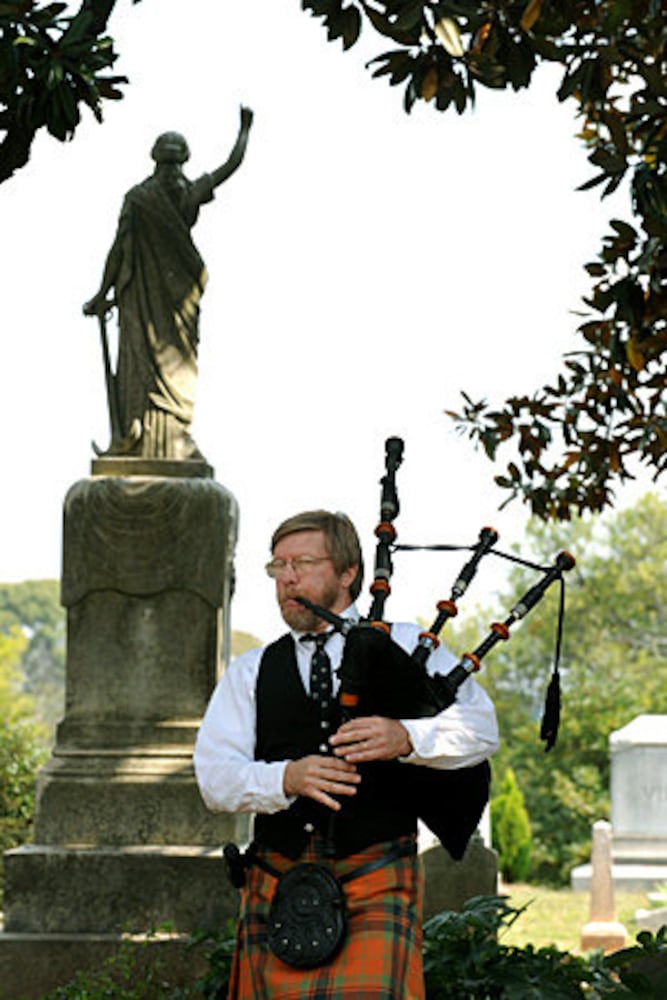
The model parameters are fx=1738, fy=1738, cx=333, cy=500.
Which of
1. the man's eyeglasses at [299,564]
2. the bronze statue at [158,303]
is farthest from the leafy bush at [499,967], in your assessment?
the bronze statue at [158,303]

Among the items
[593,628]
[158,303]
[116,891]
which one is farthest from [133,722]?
[593,628]

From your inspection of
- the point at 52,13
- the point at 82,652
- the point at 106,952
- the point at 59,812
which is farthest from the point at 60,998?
the point at 52,13

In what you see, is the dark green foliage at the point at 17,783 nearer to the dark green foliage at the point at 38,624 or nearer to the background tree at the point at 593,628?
the background tree at the point at 593,628

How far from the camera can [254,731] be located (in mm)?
4133

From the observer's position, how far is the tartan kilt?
3863 mm

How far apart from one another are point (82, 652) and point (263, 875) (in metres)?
5.11

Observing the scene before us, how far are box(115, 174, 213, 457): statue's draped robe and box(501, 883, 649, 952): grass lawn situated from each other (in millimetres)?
5457

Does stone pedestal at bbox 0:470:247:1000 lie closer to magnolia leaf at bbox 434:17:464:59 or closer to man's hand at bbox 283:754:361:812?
man's hand at bbox 283:754:361:812

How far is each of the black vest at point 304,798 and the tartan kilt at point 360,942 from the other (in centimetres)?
3

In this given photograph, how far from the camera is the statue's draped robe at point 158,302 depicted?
30.7ft

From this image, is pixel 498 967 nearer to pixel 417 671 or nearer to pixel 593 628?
pixel 417 671

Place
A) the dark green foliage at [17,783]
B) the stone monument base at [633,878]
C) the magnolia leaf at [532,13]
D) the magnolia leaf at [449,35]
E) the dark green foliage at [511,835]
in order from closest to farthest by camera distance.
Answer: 1. the magnolia leaf at [532,13]
2. the magnolia leaf at [449,35]
3. the dark green foliage at [17,783]
4. the stone monument base at [633,878]
5. the dark green foliage at [511,835]

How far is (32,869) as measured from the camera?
8.40 m

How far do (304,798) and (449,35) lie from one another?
6.42 ft
